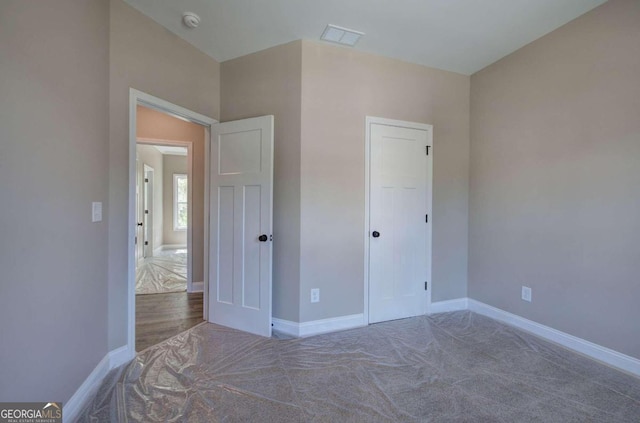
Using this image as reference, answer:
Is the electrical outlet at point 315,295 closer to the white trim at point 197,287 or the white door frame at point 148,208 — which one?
the white trim at point 197,287

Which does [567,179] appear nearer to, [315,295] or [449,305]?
[449,305]

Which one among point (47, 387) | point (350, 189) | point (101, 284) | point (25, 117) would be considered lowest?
point (47, 387)

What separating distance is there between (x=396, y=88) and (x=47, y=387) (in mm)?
3416

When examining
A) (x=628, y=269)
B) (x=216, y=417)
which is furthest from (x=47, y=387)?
(x=628, y=269)

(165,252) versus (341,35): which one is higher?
(341,35)

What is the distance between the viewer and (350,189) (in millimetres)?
2732

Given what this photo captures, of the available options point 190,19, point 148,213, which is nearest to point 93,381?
point 190,19

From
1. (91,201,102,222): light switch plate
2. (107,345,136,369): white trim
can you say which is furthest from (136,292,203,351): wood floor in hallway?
(91,201,102,222): light switch plate

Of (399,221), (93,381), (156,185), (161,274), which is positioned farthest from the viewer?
(156,185)

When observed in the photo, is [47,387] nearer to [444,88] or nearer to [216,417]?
[216,417]

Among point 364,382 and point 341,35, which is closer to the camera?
point 364,382

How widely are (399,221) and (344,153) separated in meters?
0.93

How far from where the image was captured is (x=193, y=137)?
3.85 metres

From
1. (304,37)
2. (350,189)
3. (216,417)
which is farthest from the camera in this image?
(350,189)
